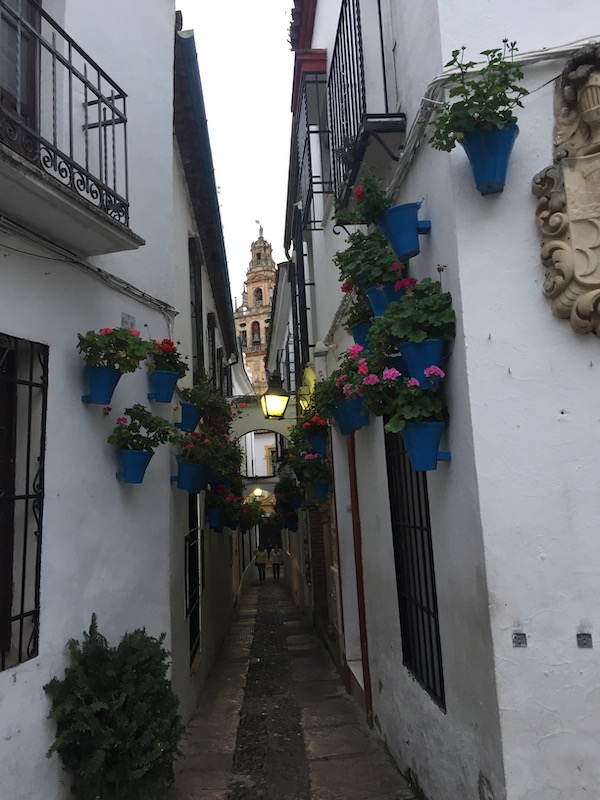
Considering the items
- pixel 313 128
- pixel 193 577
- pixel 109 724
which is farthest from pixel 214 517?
pixel 313 128

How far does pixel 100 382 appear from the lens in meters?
4.34

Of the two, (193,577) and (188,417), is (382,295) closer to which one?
(188,417)

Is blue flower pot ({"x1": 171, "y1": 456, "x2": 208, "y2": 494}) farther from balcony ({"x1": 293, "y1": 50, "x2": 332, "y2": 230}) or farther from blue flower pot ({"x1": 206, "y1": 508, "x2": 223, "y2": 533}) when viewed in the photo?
blue flower pot ({"x1": 206, "y1": 508, "x2": 223, "y2": 533})

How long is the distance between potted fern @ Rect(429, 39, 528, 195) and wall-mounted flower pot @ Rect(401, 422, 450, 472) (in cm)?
125

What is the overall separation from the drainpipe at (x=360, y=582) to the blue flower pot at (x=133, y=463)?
A: 2702 millimetres

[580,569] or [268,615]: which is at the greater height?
[580,569]

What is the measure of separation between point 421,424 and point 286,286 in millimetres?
12986

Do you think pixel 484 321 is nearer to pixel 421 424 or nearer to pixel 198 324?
pixel 421 424

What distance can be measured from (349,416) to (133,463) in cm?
208

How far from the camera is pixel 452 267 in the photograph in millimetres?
3490

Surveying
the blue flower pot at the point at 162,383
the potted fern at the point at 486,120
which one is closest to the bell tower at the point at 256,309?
the blue flower pot at the point at 162,383

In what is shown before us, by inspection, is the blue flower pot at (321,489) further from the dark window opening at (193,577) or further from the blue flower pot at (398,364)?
the blue flower pot at (398,364)

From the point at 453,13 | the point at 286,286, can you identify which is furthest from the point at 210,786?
the point at 286,286

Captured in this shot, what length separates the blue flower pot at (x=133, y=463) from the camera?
4672mm
